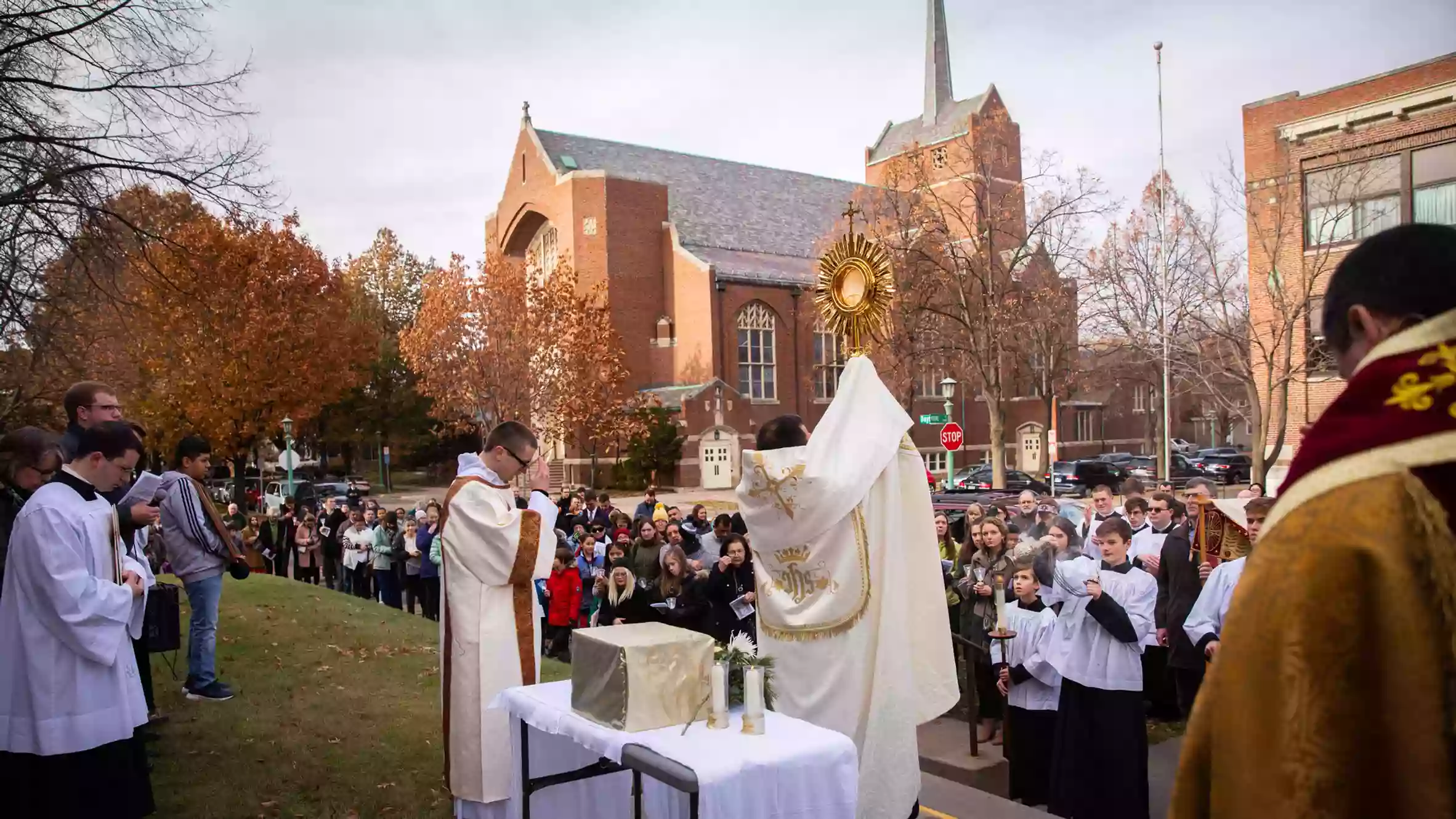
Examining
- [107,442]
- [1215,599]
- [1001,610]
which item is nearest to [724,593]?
[1001,610]

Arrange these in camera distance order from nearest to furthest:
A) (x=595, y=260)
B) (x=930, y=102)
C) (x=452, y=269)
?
(x=452, y=269) < (x=595, y=260) < (x=930, y=102)

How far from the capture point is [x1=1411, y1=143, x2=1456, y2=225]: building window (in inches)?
964

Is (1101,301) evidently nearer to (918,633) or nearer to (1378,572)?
(918,633)

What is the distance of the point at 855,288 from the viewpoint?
614cm

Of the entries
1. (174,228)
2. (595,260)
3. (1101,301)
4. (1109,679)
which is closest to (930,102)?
(595,260)

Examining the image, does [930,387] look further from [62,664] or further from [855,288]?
[62,664]

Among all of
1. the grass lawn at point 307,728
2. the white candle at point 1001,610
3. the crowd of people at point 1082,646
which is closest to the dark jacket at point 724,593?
the grass lawn at point 307,728

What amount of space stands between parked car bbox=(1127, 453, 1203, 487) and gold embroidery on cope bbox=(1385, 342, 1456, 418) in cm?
3804

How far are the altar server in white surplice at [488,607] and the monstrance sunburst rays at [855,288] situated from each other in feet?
6.53

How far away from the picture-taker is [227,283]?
34.5 m

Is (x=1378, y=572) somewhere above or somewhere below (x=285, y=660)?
above

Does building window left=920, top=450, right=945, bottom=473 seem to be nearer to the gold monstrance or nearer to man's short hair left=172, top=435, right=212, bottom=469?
man's short hair left=172, top=435, right=212, bottom=469

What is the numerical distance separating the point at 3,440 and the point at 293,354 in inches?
1249

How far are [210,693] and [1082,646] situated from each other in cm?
675
